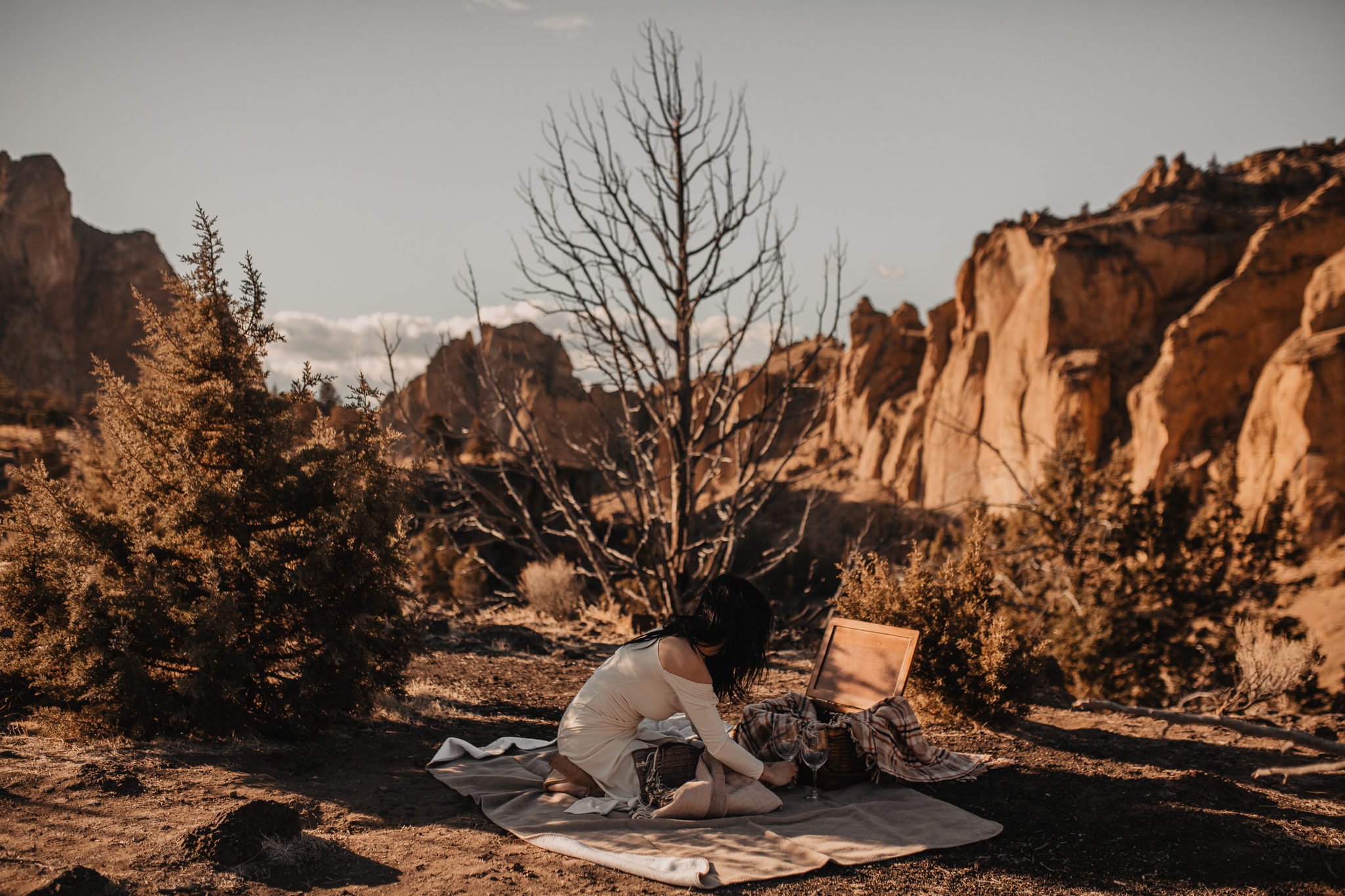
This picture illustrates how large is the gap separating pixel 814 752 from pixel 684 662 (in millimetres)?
816

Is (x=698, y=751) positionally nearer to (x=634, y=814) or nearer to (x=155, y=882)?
(x=634, y=814)

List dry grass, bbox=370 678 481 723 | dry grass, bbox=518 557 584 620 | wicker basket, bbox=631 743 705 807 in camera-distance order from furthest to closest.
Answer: dry grass, bbox=518 557 584 620, dry grass, bbox=370 678 481 723, wicker basket, bbox=631 743 705 807

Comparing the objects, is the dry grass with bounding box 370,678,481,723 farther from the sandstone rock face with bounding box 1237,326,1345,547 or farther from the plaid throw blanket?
the sandstone rock face with bounding box 1237,326,1345,547

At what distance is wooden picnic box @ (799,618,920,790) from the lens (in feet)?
12.4

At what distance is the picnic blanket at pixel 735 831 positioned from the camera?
258 centimetres

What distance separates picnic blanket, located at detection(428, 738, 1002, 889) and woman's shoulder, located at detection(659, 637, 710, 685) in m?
0.57

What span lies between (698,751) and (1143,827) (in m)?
1.77

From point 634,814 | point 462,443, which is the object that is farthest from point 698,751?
point 462,443

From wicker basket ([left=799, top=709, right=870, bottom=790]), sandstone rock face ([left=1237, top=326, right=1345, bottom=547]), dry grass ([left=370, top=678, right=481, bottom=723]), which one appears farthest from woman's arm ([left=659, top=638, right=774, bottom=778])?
sandstone rock face ([left=1237, top=326, right=1345, bottom=547])

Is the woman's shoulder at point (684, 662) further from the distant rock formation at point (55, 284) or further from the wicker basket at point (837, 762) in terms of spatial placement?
the distant rock formation at point (55, 284)

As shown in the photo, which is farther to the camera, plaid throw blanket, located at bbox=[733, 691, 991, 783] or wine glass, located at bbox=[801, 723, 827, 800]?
plaid throw blanket, located at bbox=[733, 691, 991, 783]

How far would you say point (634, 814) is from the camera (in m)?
3.00

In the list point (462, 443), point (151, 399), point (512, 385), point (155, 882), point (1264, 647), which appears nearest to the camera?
point (155, 882)

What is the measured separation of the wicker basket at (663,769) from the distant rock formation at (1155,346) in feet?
35.1
